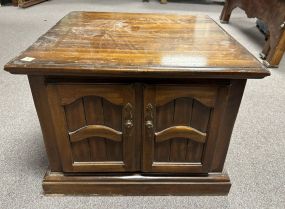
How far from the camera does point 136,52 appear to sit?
0.88 m

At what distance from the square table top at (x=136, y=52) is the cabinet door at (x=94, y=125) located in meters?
0.08

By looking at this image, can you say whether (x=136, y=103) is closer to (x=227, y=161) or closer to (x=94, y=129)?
(x=94, y=129)

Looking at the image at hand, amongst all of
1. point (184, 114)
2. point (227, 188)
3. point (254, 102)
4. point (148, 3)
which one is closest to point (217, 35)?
point (184, 114)

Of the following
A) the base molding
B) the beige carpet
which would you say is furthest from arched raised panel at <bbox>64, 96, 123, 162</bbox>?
the beige carpet

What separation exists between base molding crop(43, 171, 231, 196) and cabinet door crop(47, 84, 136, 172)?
52 mm

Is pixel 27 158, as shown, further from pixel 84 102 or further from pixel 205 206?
pixel 205 206

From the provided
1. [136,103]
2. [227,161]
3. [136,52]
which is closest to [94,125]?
[136,103]

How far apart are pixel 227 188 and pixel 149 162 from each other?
1.23ft

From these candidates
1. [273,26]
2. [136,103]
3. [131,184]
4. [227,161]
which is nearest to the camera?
[136,103]

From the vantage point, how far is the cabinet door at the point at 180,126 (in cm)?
83

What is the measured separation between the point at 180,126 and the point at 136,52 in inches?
12.5

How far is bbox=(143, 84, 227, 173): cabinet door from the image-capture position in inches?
32.7

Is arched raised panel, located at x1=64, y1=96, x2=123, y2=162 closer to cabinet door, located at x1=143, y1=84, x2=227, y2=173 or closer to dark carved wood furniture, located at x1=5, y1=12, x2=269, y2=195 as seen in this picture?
dark carved wood furniture, located at x1=5, y1=12, x2=269, y2=195

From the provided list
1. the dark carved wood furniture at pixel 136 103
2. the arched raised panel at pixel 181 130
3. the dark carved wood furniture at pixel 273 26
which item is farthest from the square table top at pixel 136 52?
the dark carved wood furniture at pixel 273 26
